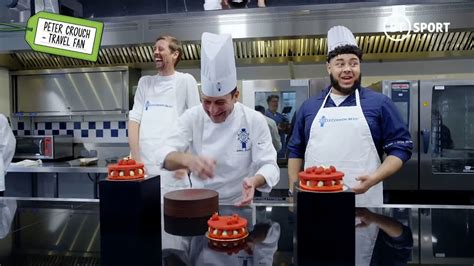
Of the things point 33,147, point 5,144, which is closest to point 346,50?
point 5,144

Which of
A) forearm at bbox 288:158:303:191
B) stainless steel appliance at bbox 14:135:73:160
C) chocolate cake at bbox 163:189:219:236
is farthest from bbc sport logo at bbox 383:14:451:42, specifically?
stainless steel appliance at bbox 14:135:73:160

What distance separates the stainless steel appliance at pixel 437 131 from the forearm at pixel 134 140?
1.63 metres

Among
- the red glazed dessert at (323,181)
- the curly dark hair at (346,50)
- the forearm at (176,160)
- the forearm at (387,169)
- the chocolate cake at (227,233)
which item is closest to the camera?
the red glazed dessert at (323,181)

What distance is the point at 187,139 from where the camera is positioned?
1.55 m

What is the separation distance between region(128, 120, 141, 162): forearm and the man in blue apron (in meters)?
0.85

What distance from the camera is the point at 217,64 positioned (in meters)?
1.26

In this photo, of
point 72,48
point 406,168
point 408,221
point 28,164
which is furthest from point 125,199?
point 28,164

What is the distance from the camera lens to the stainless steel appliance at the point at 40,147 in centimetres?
335

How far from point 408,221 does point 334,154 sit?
1.91ft

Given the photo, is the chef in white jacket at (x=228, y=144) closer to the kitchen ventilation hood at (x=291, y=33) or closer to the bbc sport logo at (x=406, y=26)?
the kitchen ventilation hood at (x=291, y=33)

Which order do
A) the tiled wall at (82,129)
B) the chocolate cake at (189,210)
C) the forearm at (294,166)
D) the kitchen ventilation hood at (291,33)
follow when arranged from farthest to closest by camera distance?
1. the tiled wall at (82,129)
2. the kitchen ventilation hood at (291,33)
3. the forearm at (294,166)
4. the chocolate cake at (189,210)

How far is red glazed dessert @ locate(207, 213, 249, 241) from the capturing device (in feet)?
2.69

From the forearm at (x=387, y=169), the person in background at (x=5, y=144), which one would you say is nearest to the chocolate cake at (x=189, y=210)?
the forearm at (x=387, y=169)

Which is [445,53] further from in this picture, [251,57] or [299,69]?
[251,57]
